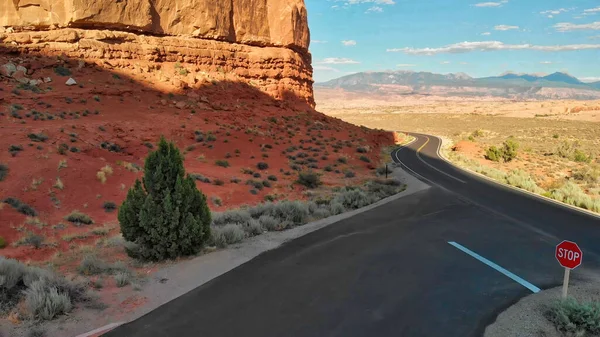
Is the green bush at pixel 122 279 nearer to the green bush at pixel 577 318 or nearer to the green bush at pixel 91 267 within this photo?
the green bush at pixel 91 267

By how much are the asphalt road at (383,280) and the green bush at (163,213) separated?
63.6 inches

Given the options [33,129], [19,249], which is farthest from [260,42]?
[19,249]

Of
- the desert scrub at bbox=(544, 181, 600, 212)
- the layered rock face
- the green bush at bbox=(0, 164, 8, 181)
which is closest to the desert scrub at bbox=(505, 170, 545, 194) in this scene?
the desert scrub at bbox=(544, 181, 600, 212)

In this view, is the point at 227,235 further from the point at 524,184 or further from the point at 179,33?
the point at 179,33

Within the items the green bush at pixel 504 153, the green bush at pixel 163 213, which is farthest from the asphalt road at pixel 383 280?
the green bush at pixel 504 153

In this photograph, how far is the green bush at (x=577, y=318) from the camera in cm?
550

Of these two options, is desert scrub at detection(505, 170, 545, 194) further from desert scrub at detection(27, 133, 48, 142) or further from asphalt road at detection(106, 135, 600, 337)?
desert scrub at detection(27, 133, 48, 142)

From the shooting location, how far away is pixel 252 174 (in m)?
25.5

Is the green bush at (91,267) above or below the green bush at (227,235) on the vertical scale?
above

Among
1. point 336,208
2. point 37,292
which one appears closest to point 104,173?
point 336,208

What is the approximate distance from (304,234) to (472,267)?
14.7 ft

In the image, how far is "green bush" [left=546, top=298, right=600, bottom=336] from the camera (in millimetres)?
5504

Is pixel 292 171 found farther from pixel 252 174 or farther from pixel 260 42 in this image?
pixel 260 42

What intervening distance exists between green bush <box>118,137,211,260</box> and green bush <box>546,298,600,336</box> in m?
7.07
